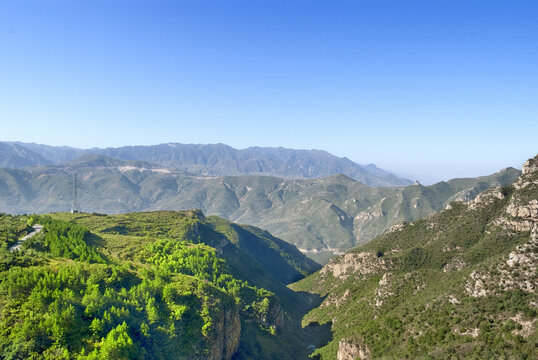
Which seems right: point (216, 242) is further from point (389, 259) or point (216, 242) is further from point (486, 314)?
point (486, 314)

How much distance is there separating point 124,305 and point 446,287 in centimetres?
8380

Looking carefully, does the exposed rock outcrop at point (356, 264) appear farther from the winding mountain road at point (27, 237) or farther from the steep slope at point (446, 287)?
the winding mountain road at point (27, 237)

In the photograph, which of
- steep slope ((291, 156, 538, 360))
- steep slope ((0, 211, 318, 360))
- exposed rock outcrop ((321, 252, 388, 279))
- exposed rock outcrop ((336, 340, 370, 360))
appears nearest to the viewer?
steep slope ((0, 211, 318, 360))

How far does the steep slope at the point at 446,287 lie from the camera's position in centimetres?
7112

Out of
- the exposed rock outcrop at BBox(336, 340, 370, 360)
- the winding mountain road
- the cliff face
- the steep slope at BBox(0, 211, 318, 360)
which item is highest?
the winding mountain road

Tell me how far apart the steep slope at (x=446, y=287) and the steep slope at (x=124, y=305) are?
27742 millimetres

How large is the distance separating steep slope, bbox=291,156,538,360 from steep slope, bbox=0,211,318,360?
27.7 meters

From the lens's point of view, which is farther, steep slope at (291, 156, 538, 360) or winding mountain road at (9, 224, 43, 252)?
winding mountain road at (9, 224, 43, 252)

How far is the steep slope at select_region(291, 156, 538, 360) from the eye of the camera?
7112cm

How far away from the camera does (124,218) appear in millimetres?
178750

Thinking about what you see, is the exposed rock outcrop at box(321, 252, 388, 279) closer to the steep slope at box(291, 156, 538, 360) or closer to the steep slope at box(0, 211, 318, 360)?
the steep slope at box(291, 156, 538, 360)

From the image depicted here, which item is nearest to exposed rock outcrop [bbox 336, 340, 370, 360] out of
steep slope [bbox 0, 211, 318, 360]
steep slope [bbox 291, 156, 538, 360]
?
steep slope [bbox 291, 156, 538, 360]

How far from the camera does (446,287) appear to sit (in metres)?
93.2

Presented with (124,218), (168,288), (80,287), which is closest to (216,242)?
(124,218)
